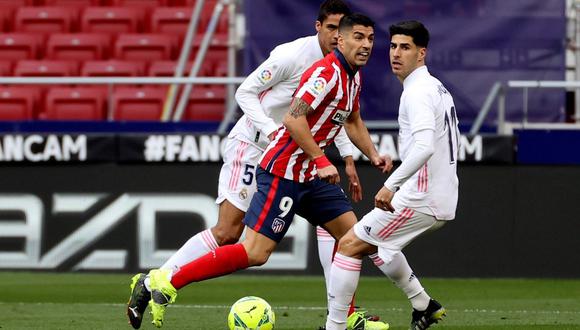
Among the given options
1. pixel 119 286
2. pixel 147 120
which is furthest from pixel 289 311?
pixel 147 120

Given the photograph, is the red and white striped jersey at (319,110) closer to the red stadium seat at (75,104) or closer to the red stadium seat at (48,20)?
the red stadium seat at (75,104)

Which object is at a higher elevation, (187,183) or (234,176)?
(234,176)

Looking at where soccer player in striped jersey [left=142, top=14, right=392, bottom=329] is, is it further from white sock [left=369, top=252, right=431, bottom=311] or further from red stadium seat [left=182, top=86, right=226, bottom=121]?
red stadium seat [left=182, top=86, right=226, bottom=121]

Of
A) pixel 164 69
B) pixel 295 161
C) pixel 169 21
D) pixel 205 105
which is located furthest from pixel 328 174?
pixel 169 21

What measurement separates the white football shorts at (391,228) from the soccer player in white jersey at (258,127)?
2.68 ft

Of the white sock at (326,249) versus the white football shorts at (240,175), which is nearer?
the white sock at (326,249)

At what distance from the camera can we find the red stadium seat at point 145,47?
54.5 feet

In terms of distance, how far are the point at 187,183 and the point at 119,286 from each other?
161cm

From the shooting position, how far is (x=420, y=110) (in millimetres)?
8062

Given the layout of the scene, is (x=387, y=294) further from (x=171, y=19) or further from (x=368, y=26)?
(x=171, y=19)

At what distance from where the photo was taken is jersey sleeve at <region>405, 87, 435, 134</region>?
802cm

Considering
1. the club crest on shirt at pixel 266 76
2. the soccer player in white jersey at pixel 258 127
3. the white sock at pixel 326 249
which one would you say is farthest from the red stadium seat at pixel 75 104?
the white sock at pixel 326 249

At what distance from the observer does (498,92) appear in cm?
1359

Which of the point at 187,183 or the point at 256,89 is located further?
the point at 187,183
